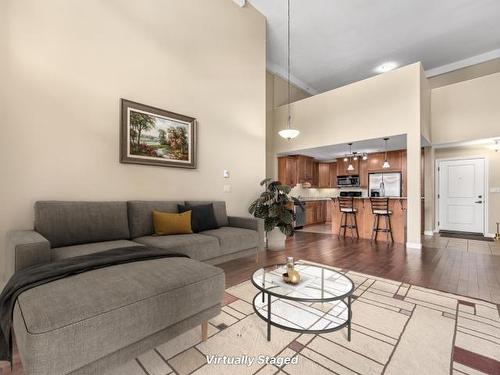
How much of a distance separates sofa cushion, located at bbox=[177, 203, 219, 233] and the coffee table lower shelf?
1.33 metres

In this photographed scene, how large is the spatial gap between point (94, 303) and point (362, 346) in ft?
5.50

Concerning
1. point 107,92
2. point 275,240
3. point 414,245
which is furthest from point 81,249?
point 414,245

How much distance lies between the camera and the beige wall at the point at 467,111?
5062 millimetres

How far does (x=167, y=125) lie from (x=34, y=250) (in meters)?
2.20

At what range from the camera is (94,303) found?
1171mm

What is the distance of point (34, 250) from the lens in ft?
5.74

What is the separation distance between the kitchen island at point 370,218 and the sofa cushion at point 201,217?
152 inches

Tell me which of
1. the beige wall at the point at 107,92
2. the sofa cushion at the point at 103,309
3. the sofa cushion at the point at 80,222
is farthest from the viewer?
the beige wall at the point at 107,92

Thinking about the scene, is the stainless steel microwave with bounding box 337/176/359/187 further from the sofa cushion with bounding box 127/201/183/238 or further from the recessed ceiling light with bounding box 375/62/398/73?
the sofa cushion with bounding box 127/201/183/238

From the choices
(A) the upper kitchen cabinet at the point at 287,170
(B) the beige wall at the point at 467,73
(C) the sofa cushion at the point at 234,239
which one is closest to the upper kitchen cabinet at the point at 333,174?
(A) the upper kitchen cabinet at the point at 287,170

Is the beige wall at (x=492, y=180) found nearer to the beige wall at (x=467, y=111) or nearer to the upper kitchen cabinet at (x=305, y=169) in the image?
the beige wall at (x=467, y=111)

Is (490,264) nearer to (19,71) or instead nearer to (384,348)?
(384,348)

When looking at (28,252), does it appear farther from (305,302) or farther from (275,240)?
(275,240)

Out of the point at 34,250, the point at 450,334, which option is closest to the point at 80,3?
the point at 34,250
